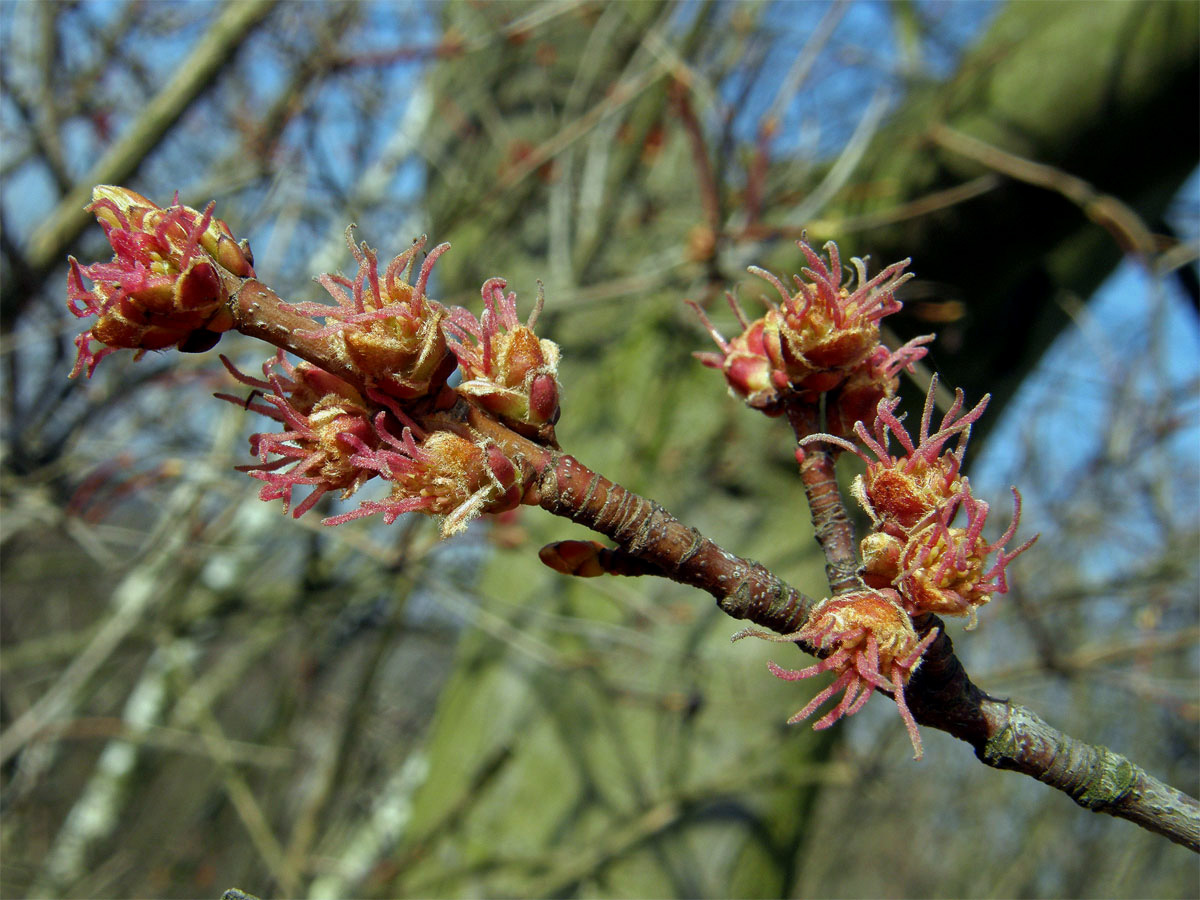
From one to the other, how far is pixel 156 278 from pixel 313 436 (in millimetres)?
188

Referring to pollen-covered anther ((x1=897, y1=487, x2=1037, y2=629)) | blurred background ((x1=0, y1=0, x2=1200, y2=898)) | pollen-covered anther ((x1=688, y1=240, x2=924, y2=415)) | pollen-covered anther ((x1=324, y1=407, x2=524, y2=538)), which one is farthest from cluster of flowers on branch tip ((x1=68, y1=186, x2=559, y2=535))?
blurred background ((x1=0, y1=0, x2=1200, y2=898))

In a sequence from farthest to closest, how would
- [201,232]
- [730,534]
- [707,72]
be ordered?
[707,72] < [730,534] < [201,232]

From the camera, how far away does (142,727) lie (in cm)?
410

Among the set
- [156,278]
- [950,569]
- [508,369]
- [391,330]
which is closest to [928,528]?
[950,569]

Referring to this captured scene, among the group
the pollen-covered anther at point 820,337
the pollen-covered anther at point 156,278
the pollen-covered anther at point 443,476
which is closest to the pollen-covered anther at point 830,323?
the pollen-covered anther at point 820,337

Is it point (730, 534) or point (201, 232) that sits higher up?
point (730, 534)

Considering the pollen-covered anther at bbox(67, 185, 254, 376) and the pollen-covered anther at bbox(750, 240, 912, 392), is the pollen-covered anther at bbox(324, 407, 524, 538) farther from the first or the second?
the pollen-covered anther at bbox(750, 240, 912, 392)

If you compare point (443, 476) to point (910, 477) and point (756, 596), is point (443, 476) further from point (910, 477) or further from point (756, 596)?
point (910, 477)

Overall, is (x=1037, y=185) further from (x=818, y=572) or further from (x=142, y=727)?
(x=142, y=727)

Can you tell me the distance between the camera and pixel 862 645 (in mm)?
768

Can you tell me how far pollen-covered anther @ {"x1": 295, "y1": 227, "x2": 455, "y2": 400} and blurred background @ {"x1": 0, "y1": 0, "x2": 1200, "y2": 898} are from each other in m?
2.06

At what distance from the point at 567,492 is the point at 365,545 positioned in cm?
211

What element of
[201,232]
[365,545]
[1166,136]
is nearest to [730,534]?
[365,545]

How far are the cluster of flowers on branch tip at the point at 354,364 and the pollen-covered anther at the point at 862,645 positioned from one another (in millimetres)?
302
